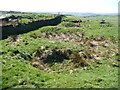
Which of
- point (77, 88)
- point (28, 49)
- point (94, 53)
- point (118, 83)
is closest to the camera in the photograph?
point (77, 88)

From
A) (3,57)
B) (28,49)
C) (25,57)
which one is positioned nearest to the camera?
(3,57)

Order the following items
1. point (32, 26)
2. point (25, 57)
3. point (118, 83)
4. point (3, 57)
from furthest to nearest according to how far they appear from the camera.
A: point (32, 26) < point (25, 57) < point (3, 57) < point (118, 83)

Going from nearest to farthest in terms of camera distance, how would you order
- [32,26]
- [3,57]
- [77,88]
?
[77,88] < [3,57] < [32,26]

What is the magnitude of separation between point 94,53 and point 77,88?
14.0 meters

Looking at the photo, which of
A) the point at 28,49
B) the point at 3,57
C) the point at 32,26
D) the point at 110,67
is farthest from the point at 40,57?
the point at 32,26

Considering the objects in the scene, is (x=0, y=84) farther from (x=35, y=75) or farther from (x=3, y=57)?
(x=3, y=57)

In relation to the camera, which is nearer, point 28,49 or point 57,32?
point 28,49

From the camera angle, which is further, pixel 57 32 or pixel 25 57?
pixel 57 32

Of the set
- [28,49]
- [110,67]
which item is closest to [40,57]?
[28,49]

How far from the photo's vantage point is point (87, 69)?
29.1 meters

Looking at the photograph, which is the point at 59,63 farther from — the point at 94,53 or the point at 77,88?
the point at 77,88

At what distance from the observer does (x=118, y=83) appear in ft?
80.3

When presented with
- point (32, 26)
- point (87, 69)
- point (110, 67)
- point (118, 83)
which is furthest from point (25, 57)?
point (32, 26)

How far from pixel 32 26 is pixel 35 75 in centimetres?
2783
